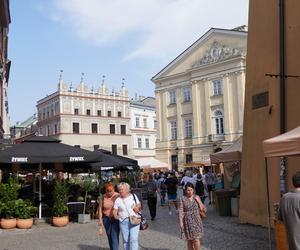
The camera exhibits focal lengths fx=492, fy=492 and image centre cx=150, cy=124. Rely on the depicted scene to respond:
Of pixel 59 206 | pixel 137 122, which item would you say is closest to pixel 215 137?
pixel 137 122

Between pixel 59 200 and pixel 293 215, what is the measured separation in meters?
9.91

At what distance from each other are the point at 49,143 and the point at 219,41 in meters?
43.4

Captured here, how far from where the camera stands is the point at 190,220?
27.6ft

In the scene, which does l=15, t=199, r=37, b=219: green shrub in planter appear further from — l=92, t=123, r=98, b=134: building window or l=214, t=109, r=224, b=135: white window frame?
l=92, t=123, r=98, b=134: building window

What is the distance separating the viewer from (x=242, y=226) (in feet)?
43.6

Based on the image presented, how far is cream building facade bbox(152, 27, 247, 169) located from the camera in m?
54.9

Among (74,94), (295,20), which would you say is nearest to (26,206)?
(295,20)

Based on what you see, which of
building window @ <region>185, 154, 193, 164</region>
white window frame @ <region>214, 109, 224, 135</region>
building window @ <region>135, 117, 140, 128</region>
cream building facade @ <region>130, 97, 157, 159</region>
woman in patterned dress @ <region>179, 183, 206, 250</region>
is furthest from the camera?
building window @ <region>135, 117, 140, 128</region>

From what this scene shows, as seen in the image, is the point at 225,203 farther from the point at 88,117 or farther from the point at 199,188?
the point at 88,117

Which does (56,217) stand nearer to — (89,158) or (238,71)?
(89,158)

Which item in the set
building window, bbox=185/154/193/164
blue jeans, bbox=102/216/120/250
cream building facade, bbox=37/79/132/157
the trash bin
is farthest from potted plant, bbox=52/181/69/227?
cream building facade, bbox=37/79/132/157

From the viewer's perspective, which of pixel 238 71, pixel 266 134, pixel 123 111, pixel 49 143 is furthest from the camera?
pixel 123 111

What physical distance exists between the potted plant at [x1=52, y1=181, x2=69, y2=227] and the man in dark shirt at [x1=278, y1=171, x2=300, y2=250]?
9663 millimetres

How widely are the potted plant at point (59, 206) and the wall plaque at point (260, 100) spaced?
20.4 ft
